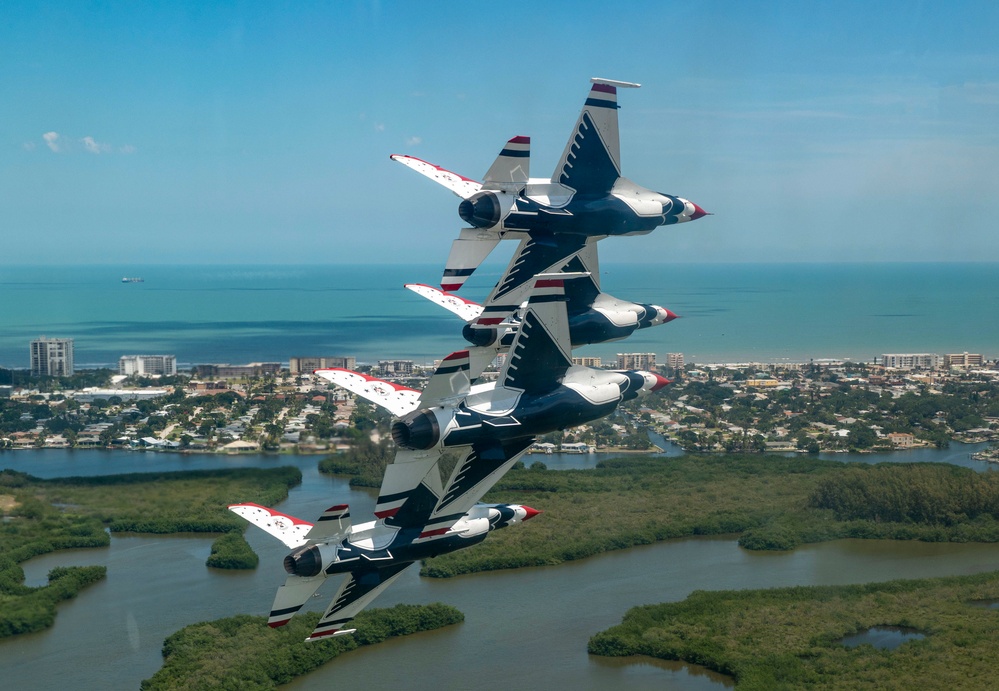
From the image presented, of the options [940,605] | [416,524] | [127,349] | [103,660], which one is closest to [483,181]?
[416,524]

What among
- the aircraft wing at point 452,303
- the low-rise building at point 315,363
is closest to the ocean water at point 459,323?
the low-rise building at point 315,363

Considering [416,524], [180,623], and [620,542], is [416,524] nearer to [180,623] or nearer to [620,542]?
[180,623]

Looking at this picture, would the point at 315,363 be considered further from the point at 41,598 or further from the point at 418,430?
the point at 418,430

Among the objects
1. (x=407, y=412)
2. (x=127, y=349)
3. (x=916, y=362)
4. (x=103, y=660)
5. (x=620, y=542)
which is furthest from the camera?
(x=127, y=349)

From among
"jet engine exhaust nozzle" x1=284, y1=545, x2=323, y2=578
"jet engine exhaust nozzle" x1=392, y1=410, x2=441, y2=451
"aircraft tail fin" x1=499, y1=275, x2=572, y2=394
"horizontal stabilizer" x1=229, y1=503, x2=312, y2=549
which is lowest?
"jet engine exhaust nozzle" x1=284, y1=545, x2=323, y2=578

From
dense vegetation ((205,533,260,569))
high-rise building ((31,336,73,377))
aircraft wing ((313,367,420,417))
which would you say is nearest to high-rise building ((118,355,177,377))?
high-rise building ((31,336,73,377))

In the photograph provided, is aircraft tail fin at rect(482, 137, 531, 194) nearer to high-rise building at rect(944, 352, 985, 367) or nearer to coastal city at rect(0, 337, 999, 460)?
coastal city at rect(0, 337, 999, 460)
